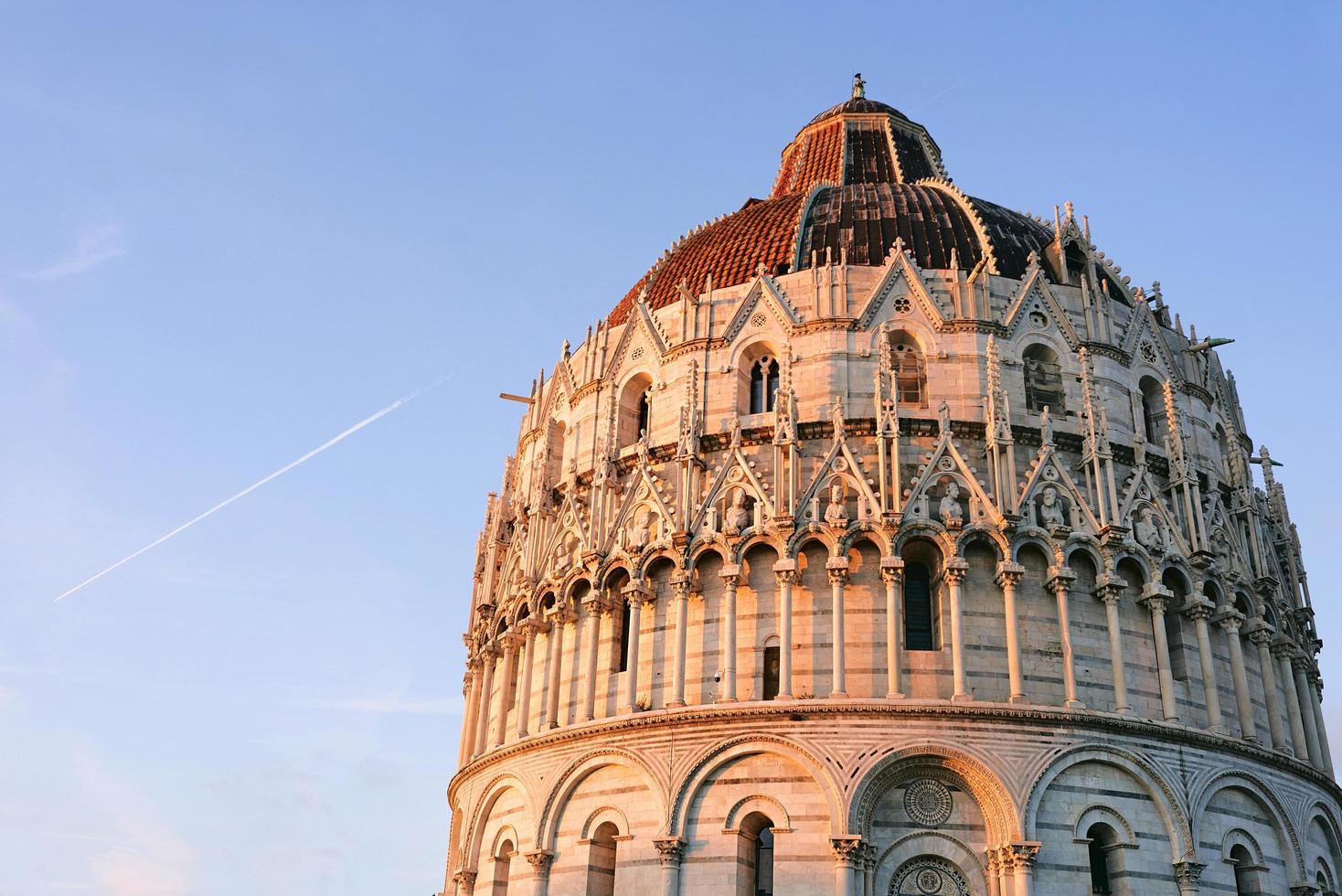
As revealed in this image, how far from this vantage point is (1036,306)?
3103cm

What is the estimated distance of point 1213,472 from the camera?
31.2m

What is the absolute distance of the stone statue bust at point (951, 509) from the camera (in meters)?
26.9

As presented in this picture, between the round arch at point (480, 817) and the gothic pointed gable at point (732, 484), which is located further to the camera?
the round arch at point (480, 817)

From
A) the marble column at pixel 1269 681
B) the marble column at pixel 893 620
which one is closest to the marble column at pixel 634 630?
the marble column at pixel 893 620

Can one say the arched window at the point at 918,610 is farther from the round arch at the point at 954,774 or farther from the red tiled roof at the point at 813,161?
the red tiled roof at the point at 813,161

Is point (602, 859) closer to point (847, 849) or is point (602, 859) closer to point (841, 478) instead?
point (847, 849)

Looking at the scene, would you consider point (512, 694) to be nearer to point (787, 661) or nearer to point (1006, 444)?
point (787, 661)

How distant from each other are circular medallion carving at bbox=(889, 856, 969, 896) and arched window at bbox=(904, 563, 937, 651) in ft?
14.1

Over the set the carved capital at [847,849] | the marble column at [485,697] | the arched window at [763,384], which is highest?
the arched window at [763,384]

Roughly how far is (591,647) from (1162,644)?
12.5m

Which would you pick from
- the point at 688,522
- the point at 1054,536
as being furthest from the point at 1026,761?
Result: the point at 688,522

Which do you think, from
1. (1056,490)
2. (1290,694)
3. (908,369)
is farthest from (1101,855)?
(908,369)

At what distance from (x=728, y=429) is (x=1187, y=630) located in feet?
36.6

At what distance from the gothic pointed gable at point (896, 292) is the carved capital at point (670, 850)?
1262 centimetres
